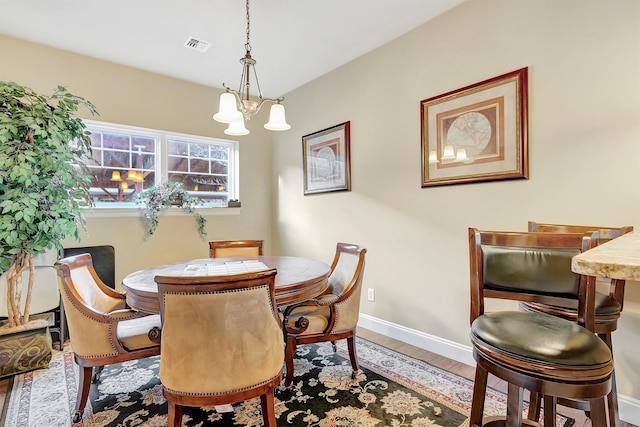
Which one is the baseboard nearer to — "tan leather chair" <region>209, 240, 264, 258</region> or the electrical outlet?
the electrical outlet

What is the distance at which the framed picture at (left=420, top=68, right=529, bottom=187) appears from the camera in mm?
2102

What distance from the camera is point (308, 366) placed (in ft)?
7.57

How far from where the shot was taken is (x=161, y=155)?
11.7 feet

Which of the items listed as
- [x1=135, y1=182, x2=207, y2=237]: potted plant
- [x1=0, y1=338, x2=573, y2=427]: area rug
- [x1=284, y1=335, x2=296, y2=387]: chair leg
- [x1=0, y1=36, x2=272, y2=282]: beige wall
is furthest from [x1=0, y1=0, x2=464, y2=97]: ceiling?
[x1=0, y1=338, x2=573, y2=427]: area rug

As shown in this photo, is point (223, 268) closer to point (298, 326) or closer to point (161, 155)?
point (298, 326)

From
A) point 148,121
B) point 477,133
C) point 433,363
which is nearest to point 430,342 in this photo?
point 433,363

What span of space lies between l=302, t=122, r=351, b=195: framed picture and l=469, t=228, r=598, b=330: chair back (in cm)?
215

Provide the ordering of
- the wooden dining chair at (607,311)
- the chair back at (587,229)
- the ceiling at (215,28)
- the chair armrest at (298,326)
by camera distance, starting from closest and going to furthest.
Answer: the wooden dining chair at (607,311) < the chair back at (587,229) < the chair armrest at (298,326) < the ceiling at (215,28)

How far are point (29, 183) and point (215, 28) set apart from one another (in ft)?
6.02

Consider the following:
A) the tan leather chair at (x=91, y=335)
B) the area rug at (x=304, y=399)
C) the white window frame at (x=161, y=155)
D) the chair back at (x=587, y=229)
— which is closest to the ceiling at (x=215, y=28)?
the white window frame at (x=161, y=155)

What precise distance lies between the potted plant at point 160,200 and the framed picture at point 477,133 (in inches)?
102

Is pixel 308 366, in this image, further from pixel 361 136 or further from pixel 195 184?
pixel 195 184

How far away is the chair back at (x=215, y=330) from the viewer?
1231mm

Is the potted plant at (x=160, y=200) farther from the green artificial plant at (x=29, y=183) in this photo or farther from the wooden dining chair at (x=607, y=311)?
the wooden dining chair at (x=607, y=311)
